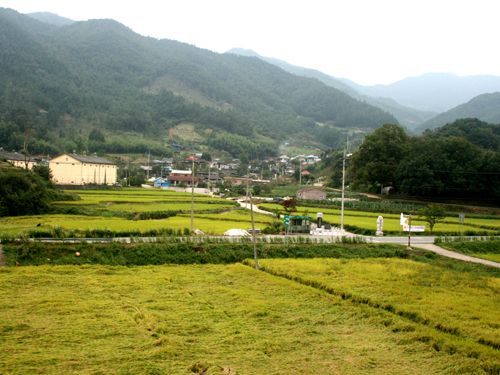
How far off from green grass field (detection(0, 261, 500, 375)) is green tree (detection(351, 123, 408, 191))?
1555 inches

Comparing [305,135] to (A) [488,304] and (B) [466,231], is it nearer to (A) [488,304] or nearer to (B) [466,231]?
(B) [466,231]

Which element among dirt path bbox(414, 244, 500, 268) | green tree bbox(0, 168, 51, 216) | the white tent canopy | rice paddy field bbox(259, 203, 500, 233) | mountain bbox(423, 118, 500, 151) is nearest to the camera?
dirt path bbox(414, 244, 500, 268)

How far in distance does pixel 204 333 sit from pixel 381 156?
1833 inches

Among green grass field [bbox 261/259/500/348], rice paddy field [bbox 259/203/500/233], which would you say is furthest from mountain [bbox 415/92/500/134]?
green grass field [bbox 261/259/500/348]

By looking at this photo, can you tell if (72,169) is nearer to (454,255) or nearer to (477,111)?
(454,255)

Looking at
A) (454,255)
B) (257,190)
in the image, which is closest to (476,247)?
(454,255)

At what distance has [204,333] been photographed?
9.74m

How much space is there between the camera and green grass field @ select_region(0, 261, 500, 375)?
316 inches

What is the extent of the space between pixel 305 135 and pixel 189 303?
168 m

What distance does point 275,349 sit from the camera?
29.3 ft

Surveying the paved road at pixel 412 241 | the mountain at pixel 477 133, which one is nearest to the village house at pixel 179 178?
the mountain at pixel 477 133

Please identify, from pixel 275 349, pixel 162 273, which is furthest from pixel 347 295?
pixel 162 273

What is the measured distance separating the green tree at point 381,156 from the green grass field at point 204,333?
3949 cm

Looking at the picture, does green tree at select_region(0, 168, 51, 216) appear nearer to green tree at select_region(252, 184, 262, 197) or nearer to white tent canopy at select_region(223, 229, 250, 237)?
white tent canopy at select_region(223, 229, 250, 237)
